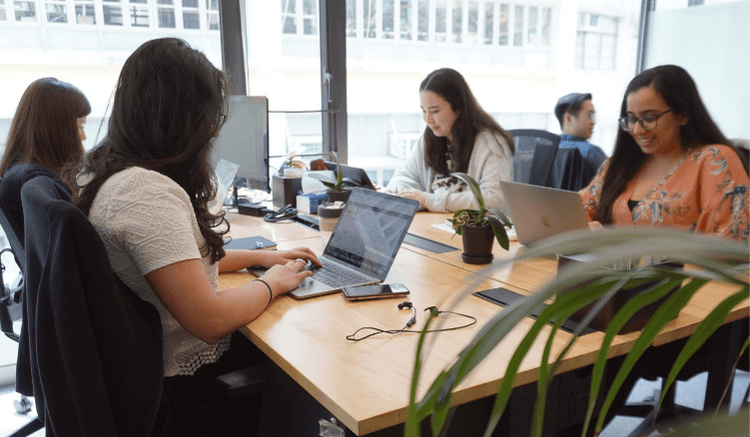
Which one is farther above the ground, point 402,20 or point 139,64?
point 402,20

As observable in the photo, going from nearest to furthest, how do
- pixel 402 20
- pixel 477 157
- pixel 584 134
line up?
1. pixel 477 157
2. pixel 584 134
3. pixel 402 20

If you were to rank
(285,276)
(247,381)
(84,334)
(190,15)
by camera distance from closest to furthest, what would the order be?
(84,334)
(247,381)
(285,276)
(190,15)

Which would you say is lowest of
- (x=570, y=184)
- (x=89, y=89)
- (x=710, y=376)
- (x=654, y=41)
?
(x=710, y=376)

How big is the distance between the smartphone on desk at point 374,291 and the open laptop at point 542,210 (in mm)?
401

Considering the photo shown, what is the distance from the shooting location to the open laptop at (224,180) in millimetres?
2436

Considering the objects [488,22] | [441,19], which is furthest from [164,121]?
[488,22]

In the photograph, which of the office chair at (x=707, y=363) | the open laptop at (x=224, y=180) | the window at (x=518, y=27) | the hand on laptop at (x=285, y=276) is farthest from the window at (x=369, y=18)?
the office chair at (x=707, y=363)

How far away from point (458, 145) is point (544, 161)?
1.36 ft

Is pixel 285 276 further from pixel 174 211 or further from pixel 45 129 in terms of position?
pixel 45 129

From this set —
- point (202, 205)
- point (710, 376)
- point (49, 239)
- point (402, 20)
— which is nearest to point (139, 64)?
point (202, 205)

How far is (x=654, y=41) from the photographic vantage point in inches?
189

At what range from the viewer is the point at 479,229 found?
5.73ft

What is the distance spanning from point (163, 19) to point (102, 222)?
241 cm

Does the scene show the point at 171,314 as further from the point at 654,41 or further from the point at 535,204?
the point at 654,41
